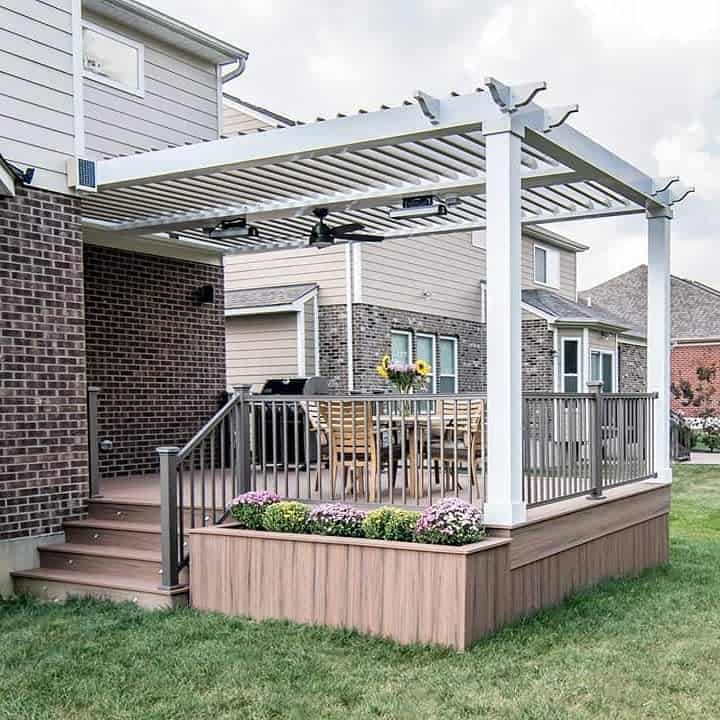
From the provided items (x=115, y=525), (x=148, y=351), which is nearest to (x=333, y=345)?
(x=148, y=351)

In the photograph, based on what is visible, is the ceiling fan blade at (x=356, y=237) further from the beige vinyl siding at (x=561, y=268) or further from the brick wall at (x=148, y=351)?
the beige vinyl siding at (x=561, y=268)

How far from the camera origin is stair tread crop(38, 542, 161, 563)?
6.57 meters

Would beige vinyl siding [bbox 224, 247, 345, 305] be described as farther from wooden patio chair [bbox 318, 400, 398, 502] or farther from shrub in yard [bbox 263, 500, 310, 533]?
shrub in yard [bbox 263, 500, 310, 533]

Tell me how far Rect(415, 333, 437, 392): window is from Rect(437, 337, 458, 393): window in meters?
0.27

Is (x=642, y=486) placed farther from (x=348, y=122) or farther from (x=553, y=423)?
(x=348, y=122)

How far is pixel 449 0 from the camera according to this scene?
14.9 meters

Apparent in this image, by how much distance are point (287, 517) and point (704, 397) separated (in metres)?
21.1

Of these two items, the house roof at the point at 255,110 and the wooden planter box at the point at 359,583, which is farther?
the house roof at the point at 255,110

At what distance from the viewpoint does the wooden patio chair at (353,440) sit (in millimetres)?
6816

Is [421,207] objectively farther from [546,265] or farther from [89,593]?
[546,265]

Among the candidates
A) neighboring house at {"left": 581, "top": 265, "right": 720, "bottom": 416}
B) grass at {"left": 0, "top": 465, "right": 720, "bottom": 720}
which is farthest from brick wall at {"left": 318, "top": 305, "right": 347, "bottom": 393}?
neighboring house at {"left": 581, "top": 265, "right": 720, "bottom": 416}

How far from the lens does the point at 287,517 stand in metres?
6.04

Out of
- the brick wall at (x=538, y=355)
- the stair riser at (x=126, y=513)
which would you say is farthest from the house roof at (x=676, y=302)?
the stair riser at (x=126, y=513)

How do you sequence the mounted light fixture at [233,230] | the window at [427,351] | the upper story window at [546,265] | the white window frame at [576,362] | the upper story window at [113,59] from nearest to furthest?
the mounted light fixture at [233,230], the upper story window at [113,59], the window at [427,351], the white window frame at [576,362], the upper story window at [546,265]
